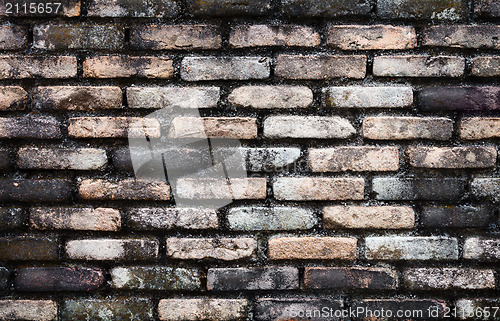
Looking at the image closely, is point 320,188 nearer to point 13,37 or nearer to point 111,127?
point 111,127

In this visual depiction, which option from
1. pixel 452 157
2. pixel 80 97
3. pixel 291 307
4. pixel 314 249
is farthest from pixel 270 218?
pixel 80 97

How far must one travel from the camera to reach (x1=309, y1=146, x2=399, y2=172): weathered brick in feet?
3.25

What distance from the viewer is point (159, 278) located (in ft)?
3.30

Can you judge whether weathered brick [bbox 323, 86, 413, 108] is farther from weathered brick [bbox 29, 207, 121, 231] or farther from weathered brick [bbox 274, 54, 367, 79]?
weathered brick [bbox 29, 207, 121, 231]

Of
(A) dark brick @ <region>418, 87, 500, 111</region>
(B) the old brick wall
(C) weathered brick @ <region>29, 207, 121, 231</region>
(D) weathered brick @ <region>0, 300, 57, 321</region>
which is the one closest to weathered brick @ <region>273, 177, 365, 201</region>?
(B) the old brick wall

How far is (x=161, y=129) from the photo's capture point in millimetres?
1002

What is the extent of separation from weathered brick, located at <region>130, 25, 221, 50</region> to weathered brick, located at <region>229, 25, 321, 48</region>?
62 millimetres

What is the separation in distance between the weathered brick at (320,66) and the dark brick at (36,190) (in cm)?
78

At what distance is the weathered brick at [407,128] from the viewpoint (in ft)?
3.24

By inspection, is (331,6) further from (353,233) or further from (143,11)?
(353,233)

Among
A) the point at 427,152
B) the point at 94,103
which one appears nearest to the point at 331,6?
the point at 427,152

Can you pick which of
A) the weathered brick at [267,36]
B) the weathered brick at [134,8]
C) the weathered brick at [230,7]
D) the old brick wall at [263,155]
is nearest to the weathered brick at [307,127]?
the old brick wall at [263,155]

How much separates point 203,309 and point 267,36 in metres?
0.90

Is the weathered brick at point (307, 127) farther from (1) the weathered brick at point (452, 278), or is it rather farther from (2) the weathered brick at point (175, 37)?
(1) the weathered brick at point (452, 278)
